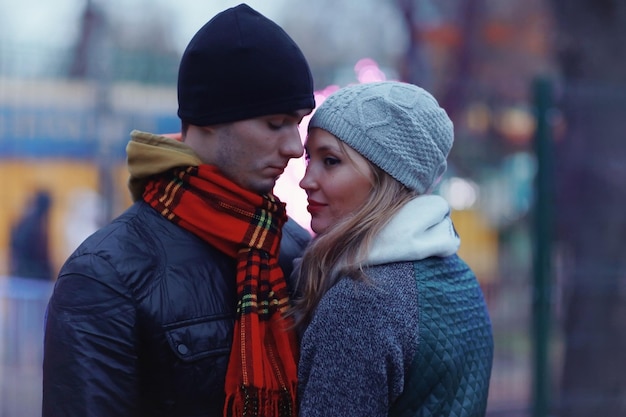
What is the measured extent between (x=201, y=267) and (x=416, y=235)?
1.92 feet

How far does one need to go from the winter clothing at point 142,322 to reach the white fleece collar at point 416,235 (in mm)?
433

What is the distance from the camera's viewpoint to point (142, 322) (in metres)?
2.24

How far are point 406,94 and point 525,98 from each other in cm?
358

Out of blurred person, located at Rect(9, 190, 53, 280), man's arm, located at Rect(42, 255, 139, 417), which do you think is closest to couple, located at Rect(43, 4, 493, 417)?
man's arm, located at Rect(42, 255, 139, 417)

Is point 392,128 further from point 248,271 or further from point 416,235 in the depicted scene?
point 248,271

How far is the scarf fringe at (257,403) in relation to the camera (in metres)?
2.28

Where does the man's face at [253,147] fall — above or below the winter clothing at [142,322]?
above

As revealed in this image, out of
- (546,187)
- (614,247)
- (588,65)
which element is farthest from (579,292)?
(588,65)

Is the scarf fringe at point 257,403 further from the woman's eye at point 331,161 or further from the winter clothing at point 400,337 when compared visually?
the woman's eye at point 331,161

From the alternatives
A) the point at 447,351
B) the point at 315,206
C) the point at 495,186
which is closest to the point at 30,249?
the point at 495,186

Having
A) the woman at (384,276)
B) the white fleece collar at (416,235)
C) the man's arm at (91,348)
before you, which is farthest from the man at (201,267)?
the white fleece collar at (416,235)

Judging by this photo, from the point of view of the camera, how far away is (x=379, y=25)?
10594 mm

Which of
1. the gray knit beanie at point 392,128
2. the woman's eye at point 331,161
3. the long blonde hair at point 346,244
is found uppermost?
the gray knit beanie at point 392,128

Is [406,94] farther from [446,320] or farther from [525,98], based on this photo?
[525,98]
